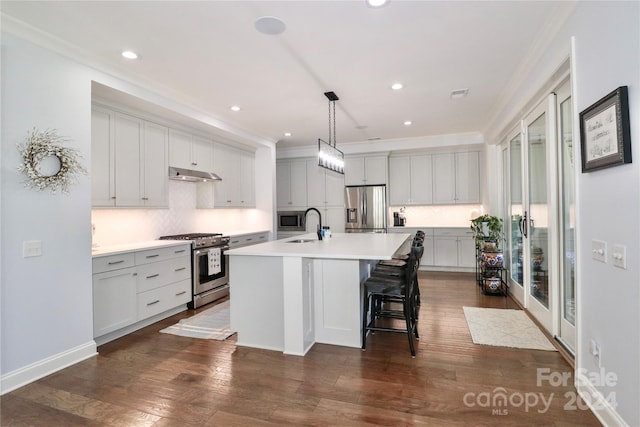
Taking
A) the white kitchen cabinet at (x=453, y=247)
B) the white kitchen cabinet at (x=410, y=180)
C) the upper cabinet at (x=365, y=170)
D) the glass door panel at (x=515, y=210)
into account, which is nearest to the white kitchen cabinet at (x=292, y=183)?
the upper cabinet at (x=365, y=170)

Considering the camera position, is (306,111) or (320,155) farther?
(306,111)

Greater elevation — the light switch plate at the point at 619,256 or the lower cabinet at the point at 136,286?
the light switch plate at the point at 619,256

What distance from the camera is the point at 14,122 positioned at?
2.42m

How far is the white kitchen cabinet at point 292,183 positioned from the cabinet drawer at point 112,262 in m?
4.24

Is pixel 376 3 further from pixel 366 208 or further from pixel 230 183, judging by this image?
pixel 366 208

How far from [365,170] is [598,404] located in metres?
5.38

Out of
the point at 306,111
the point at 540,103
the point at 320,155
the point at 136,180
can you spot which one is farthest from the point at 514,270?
the point at 136,180

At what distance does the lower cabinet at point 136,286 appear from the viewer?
314 cm

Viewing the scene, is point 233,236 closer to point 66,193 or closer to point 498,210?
point 66,193

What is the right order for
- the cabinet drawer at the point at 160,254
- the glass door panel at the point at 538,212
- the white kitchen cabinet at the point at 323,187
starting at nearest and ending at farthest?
the glass door panel at the point at 538,212 → the cabinet drawer at the point at 160,254 → the white kitchen cabinet at the point at 323,187

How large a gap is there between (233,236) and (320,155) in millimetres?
2146

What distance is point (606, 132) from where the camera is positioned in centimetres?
179

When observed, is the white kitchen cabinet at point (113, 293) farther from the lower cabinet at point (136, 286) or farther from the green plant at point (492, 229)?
the green plant at point (492, 229)

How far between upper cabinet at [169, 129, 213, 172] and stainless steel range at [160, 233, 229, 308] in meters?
1.06
